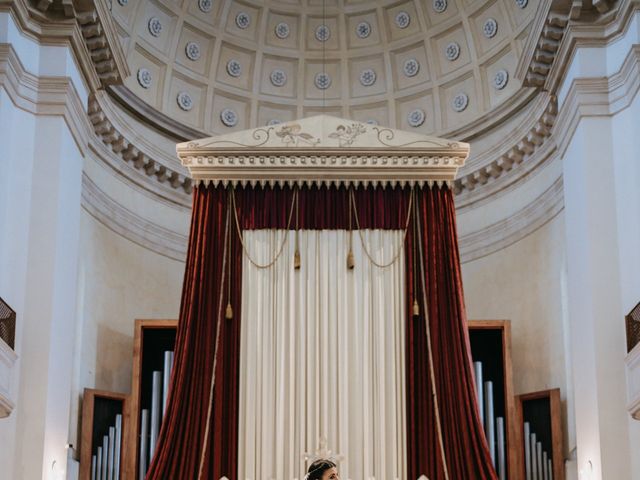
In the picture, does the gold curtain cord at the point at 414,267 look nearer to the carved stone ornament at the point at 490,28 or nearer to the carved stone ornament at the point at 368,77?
the carved stone ornament at the point at 490,28

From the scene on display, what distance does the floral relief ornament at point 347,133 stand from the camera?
13359 mm

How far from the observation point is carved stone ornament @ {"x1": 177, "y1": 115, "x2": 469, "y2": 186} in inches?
519

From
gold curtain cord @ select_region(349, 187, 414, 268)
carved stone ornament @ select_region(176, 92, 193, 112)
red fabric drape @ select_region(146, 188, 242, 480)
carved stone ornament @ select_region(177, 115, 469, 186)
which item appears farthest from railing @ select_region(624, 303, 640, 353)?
carved stone ornament @ select_region(176, 92, 193, 112)

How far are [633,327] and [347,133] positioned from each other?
146 inches

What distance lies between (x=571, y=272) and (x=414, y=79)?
682 centimetres

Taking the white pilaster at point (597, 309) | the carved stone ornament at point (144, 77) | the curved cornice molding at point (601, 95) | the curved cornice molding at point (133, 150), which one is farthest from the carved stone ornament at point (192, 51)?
the white pilaster at point (597, 309)

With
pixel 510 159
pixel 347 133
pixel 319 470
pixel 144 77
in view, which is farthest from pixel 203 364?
pixel 144 77

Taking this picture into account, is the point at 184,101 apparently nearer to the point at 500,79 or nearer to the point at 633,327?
the point at 500,79

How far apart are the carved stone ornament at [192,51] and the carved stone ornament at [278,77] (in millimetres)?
1386

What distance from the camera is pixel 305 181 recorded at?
1330 centimetres

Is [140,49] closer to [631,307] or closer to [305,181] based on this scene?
[305,181]

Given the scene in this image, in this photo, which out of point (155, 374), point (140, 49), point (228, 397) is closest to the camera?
point (228, 397)

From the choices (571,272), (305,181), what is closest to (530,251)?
(571,272)

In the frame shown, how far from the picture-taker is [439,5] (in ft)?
65.9
